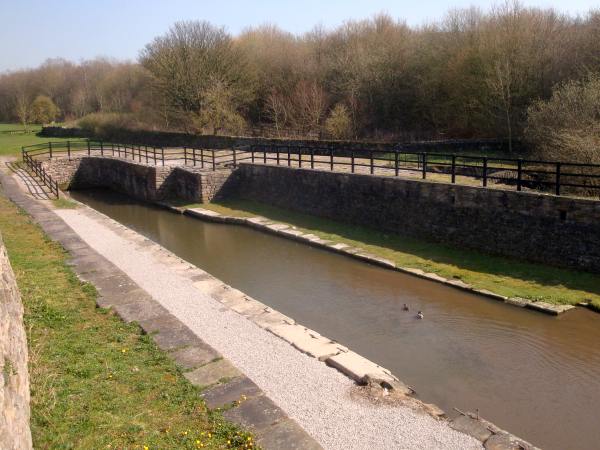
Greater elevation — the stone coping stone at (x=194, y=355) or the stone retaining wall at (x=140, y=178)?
the stone retaining wall at (x=140, y=178)

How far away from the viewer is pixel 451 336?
8.94 meters

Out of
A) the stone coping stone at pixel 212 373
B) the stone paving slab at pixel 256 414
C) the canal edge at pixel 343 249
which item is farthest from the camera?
the canal edge at pixel 343 249

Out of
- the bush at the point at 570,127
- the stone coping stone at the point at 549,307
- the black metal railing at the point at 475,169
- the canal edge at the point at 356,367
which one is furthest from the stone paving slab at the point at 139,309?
the bush at the point at 570,127

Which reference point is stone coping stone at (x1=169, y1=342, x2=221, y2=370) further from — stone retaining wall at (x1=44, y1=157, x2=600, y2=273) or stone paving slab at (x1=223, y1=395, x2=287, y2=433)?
stone retaining wall at (x1=44, y1=157, x2=600, y2=273)

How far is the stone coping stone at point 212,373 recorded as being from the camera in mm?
6398

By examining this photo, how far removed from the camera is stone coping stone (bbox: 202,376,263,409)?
5949mm

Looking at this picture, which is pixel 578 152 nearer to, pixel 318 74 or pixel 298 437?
pixel 298 437

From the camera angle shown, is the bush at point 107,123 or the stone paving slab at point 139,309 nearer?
the stone paving slab at point 139,309

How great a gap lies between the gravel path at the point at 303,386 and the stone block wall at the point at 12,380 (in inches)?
99.1

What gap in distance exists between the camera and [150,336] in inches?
301

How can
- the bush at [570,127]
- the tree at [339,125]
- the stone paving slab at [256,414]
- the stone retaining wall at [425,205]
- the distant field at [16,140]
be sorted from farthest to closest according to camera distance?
the distant field at [16,140], the tree at [339,125], the bush at [570,127], the stone retaining wall at [425,205], the stone paving slab at [256,414]

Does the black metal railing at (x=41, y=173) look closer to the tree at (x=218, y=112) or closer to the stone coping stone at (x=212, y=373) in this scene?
the tree at (x=218, y=112)

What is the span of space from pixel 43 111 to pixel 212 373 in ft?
202

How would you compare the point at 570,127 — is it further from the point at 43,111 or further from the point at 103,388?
the point at 43,111
